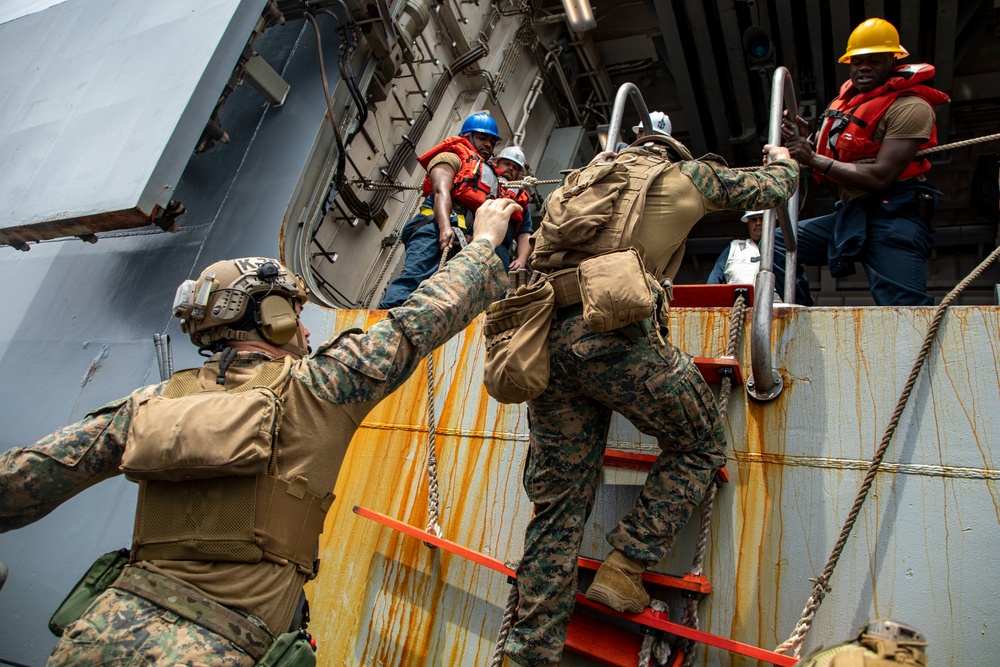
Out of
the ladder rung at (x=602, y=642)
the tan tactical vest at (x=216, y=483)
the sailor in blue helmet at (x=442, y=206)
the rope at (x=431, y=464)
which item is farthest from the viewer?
the sailor in blue helmet at (x=442, y=206)

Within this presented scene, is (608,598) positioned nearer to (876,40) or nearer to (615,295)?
(615,295)

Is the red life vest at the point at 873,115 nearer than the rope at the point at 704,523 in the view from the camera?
No

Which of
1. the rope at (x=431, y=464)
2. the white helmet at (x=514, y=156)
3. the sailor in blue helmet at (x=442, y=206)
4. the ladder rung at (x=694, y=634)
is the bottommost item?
the ladder rung at (x=694, y=634)

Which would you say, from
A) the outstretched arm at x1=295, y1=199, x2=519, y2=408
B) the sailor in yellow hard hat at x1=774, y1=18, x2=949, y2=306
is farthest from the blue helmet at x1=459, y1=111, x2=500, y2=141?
the outstretched arm at x1=295, y1=199, x2=519, y2=408

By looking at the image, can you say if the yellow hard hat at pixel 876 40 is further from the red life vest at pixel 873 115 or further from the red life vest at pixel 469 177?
the red life vest at pixel 469 177

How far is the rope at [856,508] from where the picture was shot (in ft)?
7.50

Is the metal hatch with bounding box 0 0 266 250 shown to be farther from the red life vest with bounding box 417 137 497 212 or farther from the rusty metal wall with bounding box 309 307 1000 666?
the rusty metal wall with bounding box 309 307 1000 666

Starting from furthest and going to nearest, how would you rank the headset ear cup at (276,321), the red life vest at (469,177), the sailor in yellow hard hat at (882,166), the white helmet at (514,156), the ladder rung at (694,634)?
the white helmet at (514,156), the red life vest at (469,177), the sailor in yellow hard hat at (882,166), the headset ear cup at (276,321), the ladder rung at (694,634)

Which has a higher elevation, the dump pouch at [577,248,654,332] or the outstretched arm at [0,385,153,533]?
the dump pouch at [577,248,654,332]

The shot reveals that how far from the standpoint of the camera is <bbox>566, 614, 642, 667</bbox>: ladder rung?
2.47m

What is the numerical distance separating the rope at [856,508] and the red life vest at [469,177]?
8.56ft

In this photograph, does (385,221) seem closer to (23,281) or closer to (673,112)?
(23,281)

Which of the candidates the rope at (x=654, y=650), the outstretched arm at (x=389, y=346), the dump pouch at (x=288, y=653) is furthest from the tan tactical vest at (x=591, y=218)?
the dump pouch at (x=288, y=653)

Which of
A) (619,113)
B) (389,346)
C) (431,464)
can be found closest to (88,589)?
(389,346)
